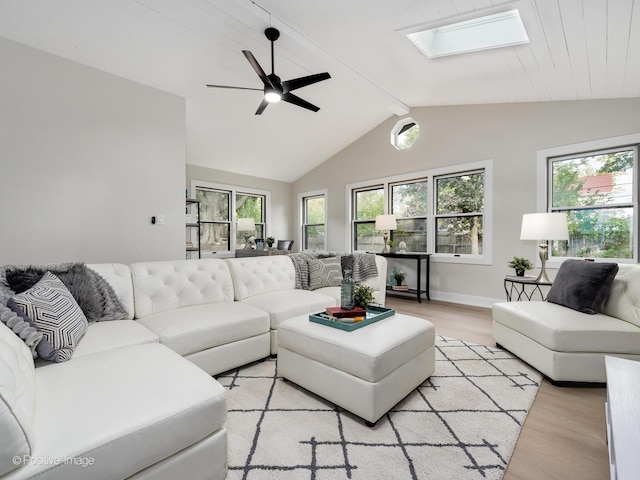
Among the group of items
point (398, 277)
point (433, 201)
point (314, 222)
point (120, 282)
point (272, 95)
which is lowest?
point (398, 277)

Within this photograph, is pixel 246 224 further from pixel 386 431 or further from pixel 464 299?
pixel 386 431

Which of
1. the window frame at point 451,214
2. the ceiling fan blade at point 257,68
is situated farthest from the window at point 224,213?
the window frame at point 451,214

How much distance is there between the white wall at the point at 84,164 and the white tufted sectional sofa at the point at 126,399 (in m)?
1.38

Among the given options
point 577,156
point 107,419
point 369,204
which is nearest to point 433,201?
point 369,204

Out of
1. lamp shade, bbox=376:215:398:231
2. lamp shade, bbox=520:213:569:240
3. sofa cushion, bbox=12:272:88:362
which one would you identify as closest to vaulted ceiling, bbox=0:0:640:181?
lamp shade, bbox=520:213:569:240

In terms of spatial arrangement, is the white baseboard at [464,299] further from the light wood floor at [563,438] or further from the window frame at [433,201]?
the light wood floor at [563,438]

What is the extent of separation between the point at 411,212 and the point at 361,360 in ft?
13.2

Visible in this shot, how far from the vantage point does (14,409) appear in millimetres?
818

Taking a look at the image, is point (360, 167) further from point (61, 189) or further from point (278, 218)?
point (61, 189)

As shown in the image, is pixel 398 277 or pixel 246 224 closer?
pixel 398 277

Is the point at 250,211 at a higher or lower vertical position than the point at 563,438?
higher

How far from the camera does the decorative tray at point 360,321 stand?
1899mm

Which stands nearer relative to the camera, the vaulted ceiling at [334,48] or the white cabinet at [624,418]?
the white cabinet at [624,418]

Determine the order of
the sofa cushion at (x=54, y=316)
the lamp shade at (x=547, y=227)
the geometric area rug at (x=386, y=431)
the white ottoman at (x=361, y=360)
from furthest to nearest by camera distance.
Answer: the lamp shade at (x=547, y=227) < the white ottoman at (x=361, y=360) < the sofa cushion at (x=54, y=316) < the geometric area rug at (x=386, y=431)
